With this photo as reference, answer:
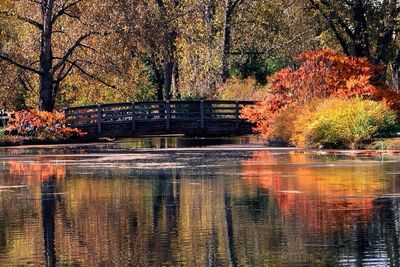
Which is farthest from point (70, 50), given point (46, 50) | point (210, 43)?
point (210, 43)

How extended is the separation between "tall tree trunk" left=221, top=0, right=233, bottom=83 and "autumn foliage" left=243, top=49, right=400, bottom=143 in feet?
67.3

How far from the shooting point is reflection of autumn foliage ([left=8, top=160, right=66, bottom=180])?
28.6 meters

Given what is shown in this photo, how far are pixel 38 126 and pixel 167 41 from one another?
31.4ft

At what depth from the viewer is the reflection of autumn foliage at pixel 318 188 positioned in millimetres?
17984

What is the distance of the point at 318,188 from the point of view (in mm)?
22953

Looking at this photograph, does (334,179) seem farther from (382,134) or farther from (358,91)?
(358,91)

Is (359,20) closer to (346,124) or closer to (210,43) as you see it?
(210,43)

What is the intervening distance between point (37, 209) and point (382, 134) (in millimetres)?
20766

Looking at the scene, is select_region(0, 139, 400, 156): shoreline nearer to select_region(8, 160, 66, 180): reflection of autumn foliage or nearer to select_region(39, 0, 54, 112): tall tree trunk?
select_region(39, 0, 54, 112): tall tree trunk

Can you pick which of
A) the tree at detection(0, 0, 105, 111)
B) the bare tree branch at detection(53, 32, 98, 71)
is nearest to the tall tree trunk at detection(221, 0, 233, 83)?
the tree at detection(0, 0, 105, 111)

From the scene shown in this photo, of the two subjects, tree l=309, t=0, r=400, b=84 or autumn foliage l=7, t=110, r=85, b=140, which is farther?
tree l=309, t=0, r=400, b=84

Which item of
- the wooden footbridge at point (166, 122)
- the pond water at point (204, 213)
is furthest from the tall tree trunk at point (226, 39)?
the pond water at point (204, 213)

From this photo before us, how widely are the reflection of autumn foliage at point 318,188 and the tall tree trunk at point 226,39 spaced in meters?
34.2

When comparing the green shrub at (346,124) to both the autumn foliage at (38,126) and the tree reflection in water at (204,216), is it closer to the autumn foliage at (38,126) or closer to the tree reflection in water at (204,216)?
the tree reflection in water at (204,216)
